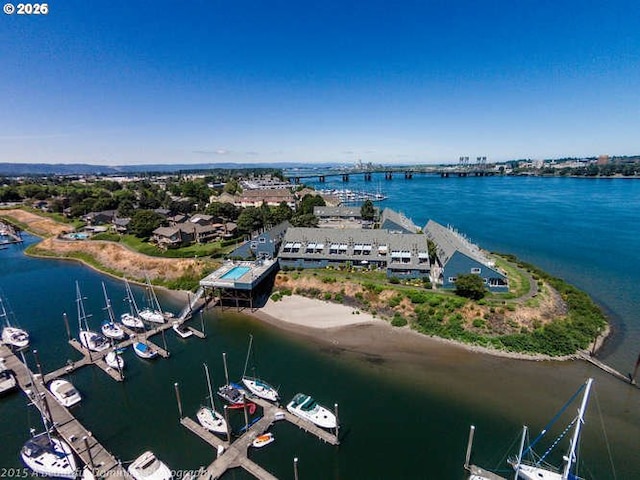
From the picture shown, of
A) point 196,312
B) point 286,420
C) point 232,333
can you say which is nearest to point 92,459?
point 286,420

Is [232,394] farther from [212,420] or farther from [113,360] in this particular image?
[113,360]

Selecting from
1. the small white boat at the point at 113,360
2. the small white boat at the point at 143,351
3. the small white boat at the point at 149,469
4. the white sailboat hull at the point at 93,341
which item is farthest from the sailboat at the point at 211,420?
the white sailboat hull at the point at 93,341

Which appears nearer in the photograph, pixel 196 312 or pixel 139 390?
pixel 139 390

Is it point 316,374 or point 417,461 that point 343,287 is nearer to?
point 316,374

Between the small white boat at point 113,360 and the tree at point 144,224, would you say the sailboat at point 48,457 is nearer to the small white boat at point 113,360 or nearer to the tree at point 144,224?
the small white boat at point 113,360

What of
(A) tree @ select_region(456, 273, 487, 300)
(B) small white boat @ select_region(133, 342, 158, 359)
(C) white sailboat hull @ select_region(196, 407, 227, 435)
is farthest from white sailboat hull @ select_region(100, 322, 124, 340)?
(A) tree @ select_region(456, 273, 487, 300)

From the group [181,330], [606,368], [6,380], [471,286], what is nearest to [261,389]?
[181,330]
